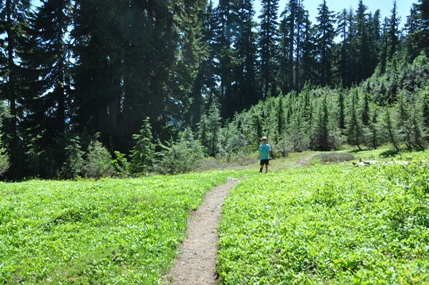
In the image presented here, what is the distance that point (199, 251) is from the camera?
8117mm

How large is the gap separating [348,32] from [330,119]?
176 feet

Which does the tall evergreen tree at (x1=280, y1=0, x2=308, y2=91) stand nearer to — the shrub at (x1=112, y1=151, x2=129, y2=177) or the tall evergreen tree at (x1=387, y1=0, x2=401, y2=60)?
the tall evergreen tree at (x1=387, y1=0, x2=401, y2=60)

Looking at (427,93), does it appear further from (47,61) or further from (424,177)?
(47,61)

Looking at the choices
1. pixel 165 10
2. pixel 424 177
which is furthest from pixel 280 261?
pixel 165 10

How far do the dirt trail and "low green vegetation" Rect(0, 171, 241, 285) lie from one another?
272 millimetres

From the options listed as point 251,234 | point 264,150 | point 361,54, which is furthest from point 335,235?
point 361,54

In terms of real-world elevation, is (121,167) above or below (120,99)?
below

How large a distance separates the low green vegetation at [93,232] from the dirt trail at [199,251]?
272 mm

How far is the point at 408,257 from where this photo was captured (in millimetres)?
5457

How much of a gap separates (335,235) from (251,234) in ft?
6.57

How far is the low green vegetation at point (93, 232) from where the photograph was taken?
269 inches

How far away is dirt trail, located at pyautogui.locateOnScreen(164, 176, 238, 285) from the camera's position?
6.84m

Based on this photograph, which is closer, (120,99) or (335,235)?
(335,235)

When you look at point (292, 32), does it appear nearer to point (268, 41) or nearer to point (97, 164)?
point (268, 41)
